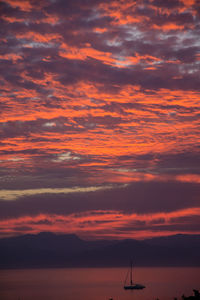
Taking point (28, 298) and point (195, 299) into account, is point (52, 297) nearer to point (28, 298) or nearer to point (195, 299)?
point (28, 298)

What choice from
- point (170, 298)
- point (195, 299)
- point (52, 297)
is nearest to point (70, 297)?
point (52, 297)

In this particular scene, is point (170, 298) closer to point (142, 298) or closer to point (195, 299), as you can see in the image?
point (142, 298)

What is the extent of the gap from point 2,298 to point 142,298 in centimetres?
5608

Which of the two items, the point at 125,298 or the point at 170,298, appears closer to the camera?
the point at 170,298

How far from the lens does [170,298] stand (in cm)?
17450

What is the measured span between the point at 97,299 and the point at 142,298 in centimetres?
1950

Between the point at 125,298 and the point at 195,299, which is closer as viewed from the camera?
the point at 195,299

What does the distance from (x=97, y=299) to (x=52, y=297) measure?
2217cm

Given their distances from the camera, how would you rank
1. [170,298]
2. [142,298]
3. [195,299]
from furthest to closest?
[142,298]
[170,298]
[195,299]

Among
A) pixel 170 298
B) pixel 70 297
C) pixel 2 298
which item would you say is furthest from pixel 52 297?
pixel 170 298

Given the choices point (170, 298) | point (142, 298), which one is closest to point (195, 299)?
point (170, 298)

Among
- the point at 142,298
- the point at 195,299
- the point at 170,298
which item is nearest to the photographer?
the point at 195,299

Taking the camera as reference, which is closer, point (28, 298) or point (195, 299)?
point (195, 299)

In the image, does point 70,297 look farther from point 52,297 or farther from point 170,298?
point 170,298
